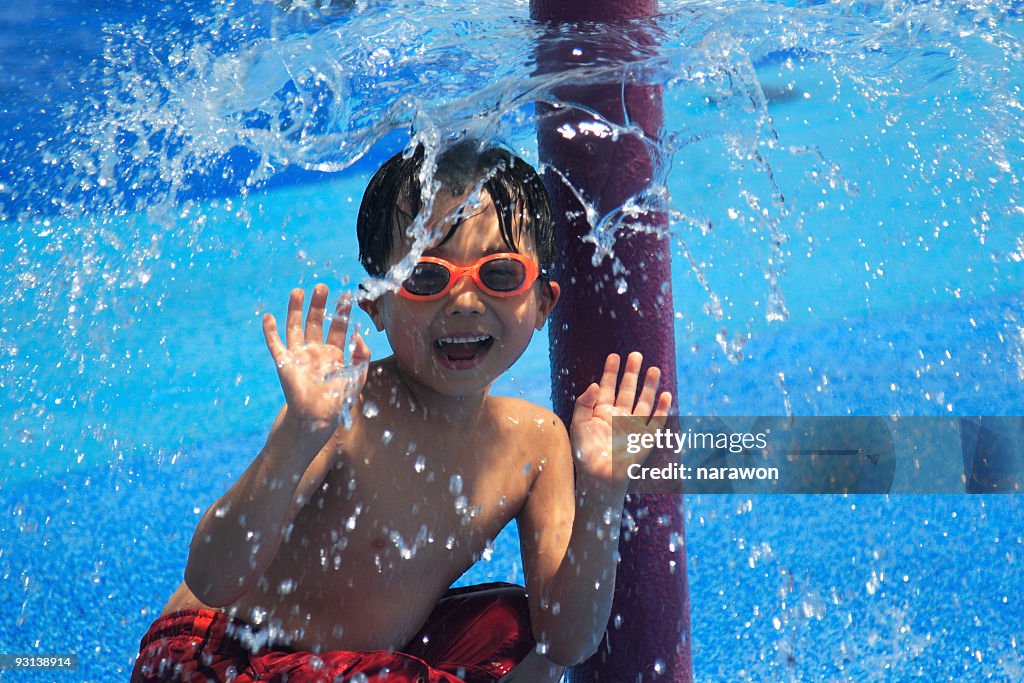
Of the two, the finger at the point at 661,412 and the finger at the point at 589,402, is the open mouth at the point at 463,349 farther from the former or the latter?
the finger at the point at 661,412

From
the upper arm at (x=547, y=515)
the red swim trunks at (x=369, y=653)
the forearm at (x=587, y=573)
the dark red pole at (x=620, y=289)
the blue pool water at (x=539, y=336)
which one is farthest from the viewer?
the blue pool water at (x=539, y=336)

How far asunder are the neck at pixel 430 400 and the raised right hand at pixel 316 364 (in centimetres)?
25

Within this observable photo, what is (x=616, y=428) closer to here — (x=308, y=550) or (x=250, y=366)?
(x=308, y=550)

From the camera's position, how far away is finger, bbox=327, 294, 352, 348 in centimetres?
186

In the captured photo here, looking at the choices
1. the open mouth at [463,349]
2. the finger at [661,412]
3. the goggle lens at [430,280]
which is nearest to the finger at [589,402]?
the finger at [661,412]

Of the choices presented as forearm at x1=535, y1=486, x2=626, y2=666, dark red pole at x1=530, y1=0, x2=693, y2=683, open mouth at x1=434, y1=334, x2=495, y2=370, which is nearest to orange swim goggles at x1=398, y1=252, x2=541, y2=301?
open mouth at x1=434, y1=334, x2=495, y2=370

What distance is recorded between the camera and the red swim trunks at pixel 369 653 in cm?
192

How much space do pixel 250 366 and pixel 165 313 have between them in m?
1.18

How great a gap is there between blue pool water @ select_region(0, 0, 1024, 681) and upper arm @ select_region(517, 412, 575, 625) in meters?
0.70

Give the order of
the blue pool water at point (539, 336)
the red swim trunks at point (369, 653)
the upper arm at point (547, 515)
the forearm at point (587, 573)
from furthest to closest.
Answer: the blue pool water at point (539, 336)
the upper arm at point (547, 515)
the forearm at point (587, 573)
the red swim trunks at point (369, 653)

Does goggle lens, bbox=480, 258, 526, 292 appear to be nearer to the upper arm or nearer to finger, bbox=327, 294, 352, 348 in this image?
finger, bbox=327, 294, 352, 348

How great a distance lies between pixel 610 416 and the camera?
6.91 feet
